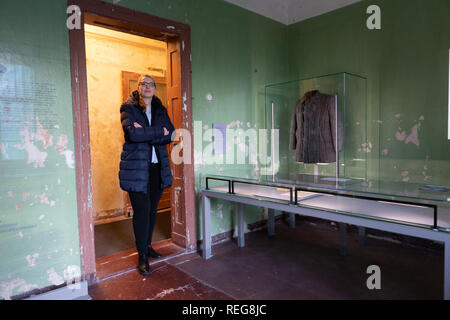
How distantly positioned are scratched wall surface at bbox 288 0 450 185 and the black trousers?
2.59 m

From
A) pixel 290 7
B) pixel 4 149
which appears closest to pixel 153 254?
pixel 4 149

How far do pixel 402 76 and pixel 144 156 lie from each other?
3.03 meters

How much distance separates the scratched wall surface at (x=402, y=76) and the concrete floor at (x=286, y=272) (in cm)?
88

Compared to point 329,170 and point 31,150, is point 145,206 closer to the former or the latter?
point 31,150

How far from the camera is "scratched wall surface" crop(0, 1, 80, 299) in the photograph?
2.34 meters

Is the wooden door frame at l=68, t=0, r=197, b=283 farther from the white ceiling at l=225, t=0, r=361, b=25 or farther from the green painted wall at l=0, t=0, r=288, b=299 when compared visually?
the white ceiling at l=225, t=0, r=361, b=25

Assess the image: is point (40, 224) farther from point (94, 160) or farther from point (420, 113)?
point (420, 113)

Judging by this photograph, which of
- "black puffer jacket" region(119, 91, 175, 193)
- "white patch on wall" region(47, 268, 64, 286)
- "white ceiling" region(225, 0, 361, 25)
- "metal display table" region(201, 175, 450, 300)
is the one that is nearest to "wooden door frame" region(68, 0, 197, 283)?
"white patch on wall" region(47, 268, 64, 286)

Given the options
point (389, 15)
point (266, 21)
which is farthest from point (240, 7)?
point (389, 15)

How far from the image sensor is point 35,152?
2455 mm

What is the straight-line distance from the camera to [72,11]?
2.61 meters

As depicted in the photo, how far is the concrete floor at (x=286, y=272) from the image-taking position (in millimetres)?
2553

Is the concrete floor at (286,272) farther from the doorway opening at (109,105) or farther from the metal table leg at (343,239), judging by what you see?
the doorway opening at (109,105)

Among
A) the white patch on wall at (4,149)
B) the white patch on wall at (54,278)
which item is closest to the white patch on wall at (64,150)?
the white patch on wall at (4,149)
